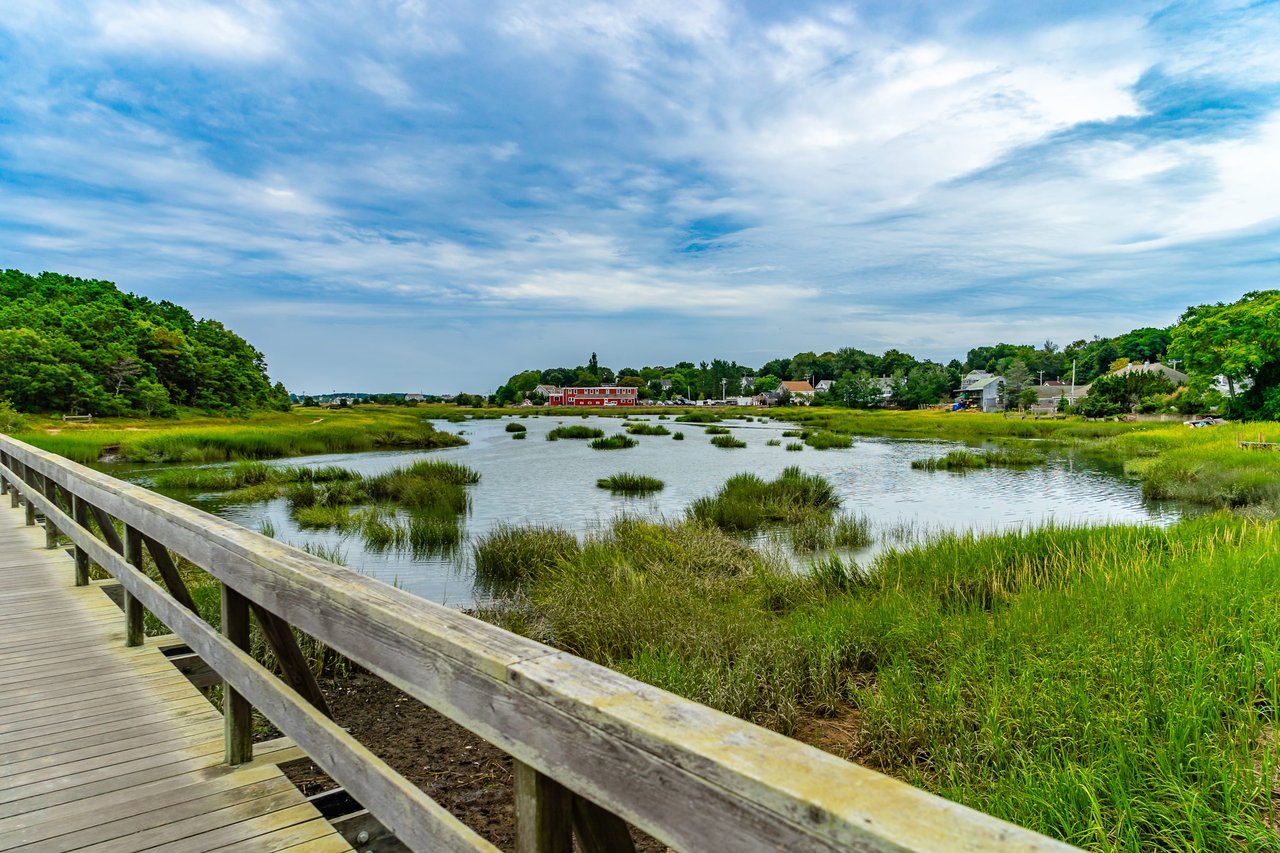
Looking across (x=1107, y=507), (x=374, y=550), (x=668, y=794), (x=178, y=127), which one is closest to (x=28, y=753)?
(x=668, y=794)

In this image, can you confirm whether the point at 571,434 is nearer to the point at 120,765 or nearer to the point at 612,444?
the point at 612,444

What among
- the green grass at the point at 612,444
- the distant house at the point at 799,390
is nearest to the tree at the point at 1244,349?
the green grass at the point at 612,444

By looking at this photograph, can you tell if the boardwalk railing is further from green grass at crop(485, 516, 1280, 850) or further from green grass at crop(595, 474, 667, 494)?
green grass at crop(595, 474, 667, 494)

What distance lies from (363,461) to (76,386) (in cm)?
3353

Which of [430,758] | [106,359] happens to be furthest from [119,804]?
[106,359]

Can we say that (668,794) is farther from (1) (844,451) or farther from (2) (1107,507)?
(1) (844,451)

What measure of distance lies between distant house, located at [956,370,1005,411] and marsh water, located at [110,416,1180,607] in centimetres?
6279

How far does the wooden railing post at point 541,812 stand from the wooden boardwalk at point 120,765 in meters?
1.37

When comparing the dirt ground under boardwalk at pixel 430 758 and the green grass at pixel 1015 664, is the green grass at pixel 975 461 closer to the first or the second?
the green grass at pixel 1015 664

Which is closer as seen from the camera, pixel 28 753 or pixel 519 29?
pixel 28 753

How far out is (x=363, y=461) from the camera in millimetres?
29750

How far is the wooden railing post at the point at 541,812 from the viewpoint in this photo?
4.58 feet

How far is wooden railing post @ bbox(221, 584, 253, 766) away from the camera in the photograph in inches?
118

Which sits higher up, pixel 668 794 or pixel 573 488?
pixel 668 794
